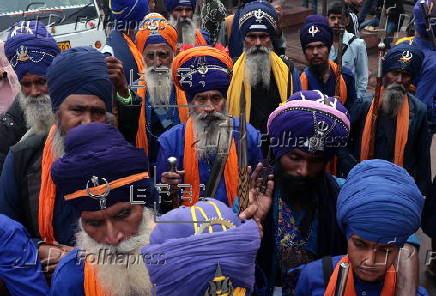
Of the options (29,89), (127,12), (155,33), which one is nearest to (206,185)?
(29,89)

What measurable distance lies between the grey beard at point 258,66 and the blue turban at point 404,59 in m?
1.11

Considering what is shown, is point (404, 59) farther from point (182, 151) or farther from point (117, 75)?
point (117, 75)

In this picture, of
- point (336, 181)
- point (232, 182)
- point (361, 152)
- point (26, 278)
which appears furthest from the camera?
point (361, 152)

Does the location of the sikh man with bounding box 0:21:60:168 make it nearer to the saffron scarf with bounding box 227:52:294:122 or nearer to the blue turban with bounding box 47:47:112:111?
the blue turban with bounding box 47:47:112:111

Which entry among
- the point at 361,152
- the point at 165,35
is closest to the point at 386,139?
the point at 361,152

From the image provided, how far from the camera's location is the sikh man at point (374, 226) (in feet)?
6.69

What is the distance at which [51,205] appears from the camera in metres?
2.64

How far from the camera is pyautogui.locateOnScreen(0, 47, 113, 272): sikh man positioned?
8.68 feet

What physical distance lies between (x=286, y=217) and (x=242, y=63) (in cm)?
246

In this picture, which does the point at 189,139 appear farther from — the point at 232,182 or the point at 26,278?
the point at 26,278

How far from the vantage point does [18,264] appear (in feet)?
7.24

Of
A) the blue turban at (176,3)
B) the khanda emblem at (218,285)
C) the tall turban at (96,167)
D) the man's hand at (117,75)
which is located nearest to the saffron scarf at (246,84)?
the man's hand at (117,75)

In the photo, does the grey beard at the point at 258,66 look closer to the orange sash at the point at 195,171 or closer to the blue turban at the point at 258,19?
the blue turban at the point at 258,19

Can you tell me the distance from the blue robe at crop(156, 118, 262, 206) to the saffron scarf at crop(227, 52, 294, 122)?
37.7 inches
